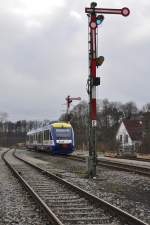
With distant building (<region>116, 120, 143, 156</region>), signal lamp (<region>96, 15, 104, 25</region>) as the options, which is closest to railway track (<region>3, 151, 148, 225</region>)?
signal lamp (<region>96, 15, 104, 25</region>)

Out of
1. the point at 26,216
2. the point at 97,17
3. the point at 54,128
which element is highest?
the point at 97,17

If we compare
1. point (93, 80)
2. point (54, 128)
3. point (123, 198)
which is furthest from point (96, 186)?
point (54, 128)

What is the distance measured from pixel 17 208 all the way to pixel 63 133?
35384mm

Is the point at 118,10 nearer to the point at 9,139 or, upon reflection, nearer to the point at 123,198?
the point at 123,198

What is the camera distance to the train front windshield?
4626 centimetres

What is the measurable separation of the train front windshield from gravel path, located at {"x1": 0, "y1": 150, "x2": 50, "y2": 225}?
1174 inches

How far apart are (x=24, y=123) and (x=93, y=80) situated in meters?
155

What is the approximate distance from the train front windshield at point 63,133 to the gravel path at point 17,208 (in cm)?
2983

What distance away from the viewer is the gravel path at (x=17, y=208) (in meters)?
9.63

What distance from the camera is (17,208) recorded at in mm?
11367

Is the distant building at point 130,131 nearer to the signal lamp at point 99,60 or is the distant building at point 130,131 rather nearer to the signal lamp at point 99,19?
the signal lamp at point 99,60

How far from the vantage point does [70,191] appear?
14.8 meters

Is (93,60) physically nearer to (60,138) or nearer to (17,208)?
(17,208)

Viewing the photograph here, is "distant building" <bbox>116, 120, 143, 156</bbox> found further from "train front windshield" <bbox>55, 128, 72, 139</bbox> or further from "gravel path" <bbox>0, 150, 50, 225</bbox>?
"gravel path" <bbox>0, 150, 50, 225</bbox>
